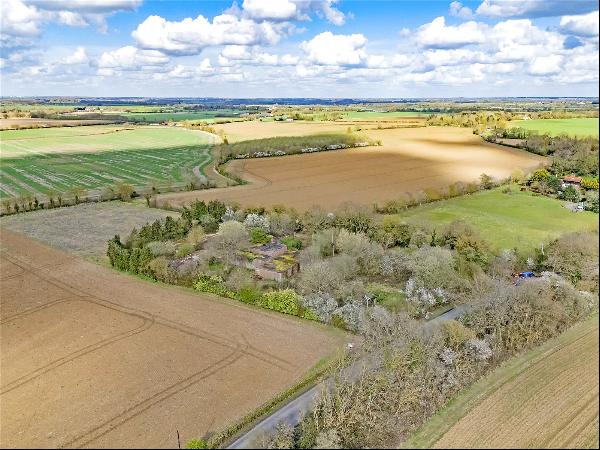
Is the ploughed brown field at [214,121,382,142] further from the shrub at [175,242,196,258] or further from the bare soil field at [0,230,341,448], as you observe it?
the bare soil field at [0,230,341,448]

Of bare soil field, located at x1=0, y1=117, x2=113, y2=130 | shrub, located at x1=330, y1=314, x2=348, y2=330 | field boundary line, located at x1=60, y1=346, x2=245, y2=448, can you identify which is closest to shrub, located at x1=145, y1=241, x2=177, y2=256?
field boundary line, located at x1=60, y1=346, x2=245, y2=448

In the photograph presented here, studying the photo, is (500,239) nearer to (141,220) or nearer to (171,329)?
(171,329)

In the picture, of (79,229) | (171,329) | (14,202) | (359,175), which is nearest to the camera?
(171,329)

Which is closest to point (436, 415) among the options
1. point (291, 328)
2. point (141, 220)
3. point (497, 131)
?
point (291, 328)

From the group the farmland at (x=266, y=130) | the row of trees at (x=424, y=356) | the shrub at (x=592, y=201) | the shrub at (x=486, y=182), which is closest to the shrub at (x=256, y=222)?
the row of trees at (x=424, y=356)

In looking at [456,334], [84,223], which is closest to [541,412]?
[456,334]

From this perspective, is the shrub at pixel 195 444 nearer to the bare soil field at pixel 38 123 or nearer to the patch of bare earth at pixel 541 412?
the patch of bare earth at pixel 541 412

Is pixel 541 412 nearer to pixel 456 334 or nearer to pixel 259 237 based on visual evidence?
pixel 456 334
